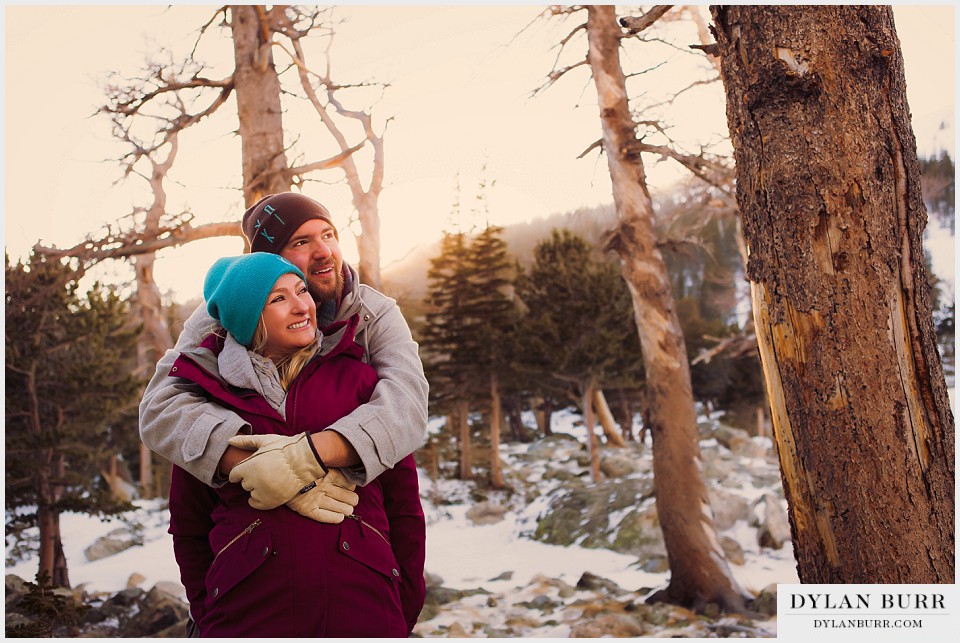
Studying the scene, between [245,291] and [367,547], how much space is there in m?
0.61

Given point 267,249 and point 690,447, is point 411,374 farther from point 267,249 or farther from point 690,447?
point 690,447

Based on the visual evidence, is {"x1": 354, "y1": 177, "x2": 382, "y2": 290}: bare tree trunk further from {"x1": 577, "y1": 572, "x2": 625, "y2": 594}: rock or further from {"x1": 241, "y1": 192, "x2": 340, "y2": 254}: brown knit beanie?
{"x1": 241, "y1": 192, "x2": 340, "y2": 254}: brown knit beanie

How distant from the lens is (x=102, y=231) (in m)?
6.18

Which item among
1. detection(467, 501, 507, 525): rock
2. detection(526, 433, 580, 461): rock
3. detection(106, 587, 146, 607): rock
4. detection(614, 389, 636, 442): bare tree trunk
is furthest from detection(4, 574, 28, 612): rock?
detection(614, 389, 636, 442): bare tree trunk

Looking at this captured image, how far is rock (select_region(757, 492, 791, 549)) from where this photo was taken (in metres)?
8.30

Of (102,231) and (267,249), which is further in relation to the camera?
(102,231)

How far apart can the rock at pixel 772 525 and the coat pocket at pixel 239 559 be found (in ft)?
26.1

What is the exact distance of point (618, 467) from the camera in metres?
12.5

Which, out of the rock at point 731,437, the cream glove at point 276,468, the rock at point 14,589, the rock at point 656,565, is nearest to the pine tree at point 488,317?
the rock at point 731,437

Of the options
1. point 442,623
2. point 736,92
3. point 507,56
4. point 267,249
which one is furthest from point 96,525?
point 736,92

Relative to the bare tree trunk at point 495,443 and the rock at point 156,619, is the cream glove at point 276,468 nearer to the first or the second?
the rock at point 156,619

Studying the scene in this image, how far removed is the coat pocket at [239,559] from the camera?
149 centimetres

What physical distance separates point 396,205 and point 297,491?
22.6 feet

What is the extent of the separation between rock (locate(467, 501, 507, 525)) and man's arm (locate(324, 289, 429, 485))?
9376 millimetres
